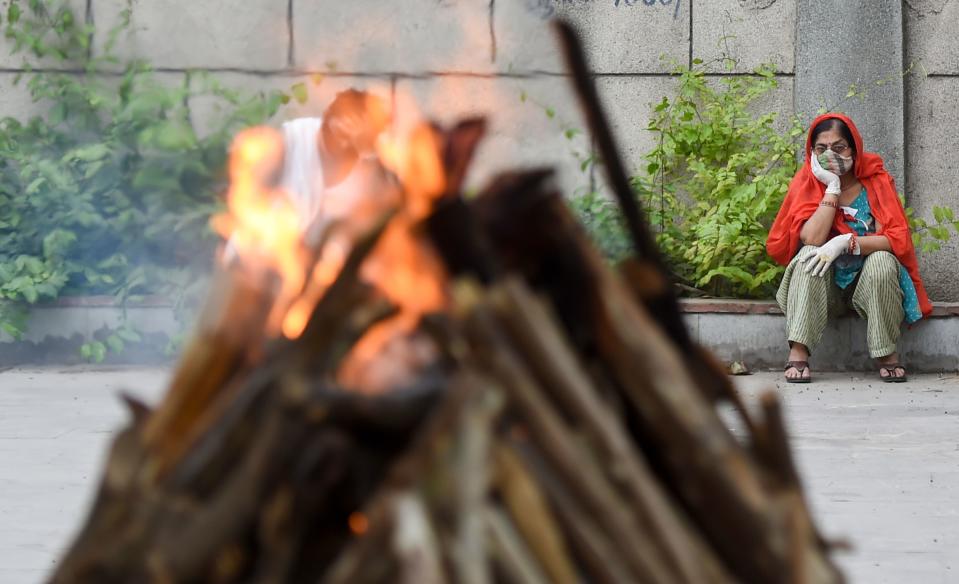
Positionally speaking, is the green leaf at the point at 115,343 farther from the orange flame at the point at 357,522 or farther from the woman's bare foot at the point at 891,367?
the orange flame at the point at 357,522

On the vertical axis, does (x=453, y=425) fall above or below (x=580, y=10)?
below

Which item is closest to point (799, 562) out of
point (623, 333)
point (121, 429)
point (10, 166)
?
point (623, 333)

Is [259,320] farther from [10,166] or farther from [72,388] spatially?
[10,166]

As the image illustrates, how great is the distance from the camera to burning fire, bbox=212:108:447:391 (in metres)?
1.63

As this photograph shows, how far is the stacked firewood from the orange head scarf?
527cm

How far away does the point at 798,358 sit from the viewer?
667cm

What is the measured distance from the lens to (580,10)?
7.51 meters

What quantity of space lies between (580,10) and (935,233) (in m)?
2.34

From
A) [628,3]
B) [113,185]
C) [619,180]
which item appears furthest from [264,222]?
[628,3]

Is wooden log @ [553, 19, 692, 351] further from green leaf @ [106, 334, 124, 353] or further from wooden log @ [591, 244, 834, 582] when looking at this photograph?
green leaf @ [106, 334, 124, 353]

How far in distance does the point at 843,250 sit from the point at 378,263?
547 centimetres

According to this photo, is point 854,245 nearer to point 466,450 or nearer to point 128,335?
point 128,335

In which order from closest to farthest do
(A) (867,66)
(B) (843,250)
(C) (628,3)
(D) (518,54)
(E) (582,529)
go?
1. (E) (582,529)
2. (B) (843,250)
3. (D) (518,54)
4. (A) (867,66)
5. (C) (628,3)

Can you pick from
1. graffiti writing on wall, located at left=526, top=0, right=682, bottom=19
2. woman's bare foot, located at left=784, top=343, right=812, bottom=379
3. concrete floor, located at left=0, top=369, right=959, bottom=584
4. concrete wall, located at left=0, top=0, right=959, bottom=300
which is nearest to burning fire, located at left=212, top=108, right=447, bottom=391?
concrete floor, located at left=0, top=369, right=959, bottom=584
